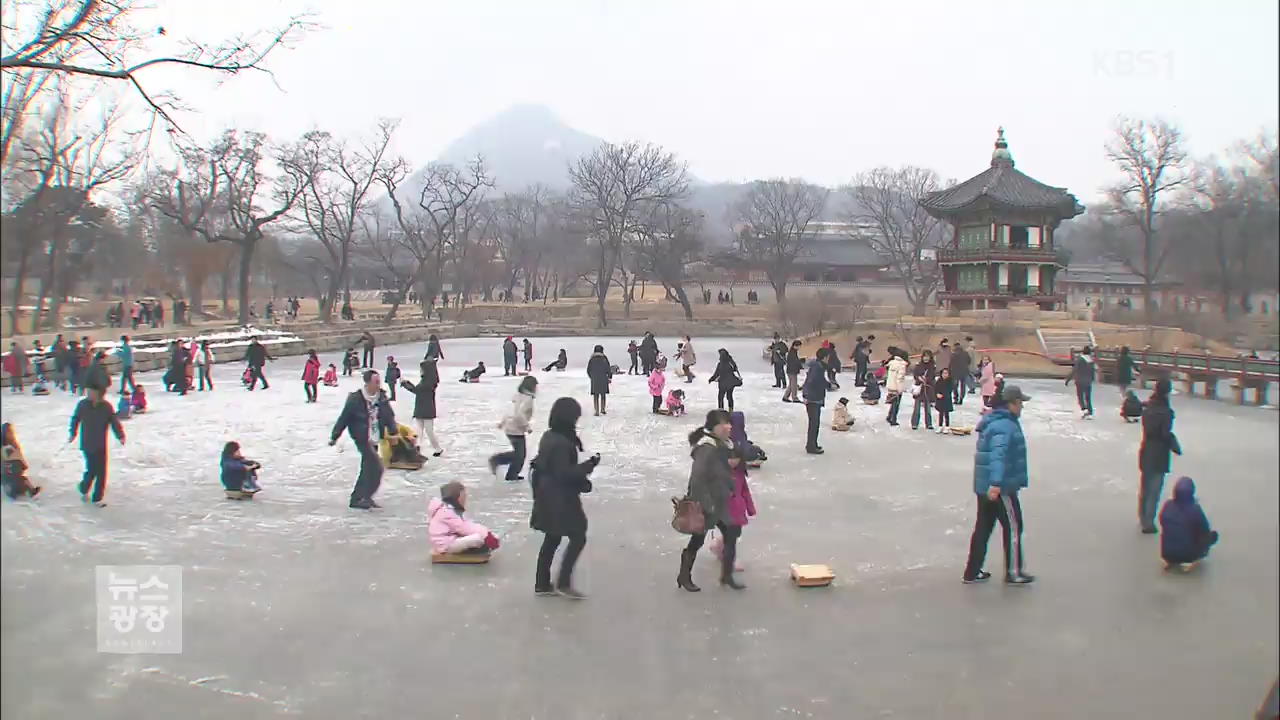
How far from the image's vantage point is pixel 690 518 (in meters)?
5.67

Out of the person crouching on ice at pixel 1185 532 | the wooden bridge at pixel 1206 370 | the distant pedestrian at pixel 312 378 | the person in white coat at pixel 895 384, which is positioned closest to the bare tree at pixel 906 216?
the wooden bridge at pixel 1206 370

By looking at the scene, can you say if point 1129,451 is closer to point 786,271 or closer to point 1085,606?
point 1085,606

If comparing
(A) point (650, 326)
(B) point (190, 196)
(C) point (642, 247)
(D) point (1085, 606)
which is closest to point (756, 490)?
(D) point (1085, 606)

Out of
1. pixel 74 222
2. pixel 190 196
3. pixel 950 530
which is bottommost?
pixel 950 530

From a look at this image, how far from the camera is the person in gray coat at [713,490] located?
564 cm

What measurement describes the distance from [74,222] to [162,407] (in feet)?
44.2

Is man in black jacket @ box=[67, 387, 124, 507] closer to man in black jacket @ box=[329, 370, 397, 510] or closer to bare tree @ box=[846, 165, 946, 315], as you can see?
man in black jacket @ box=[329, 370, 397, 510]

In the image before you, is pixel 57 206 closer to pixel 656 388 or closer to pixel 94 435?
pixel 94 435

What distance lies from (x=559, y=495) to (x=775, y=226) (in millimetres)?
56953

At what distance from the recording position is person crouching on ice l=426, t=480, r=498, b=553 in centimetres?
632

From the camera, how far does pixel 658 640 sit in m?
4.78

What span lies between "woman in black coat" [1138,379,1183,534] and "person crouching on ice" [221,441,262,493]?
7.98m

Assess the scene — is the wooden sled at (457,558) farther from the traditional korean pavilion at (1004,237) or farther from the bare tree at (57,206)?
the traditional korean pavilion at (1004,237)

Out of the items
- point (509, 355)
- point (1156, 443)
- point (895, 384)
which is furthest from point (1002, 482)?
point (509, 355)
